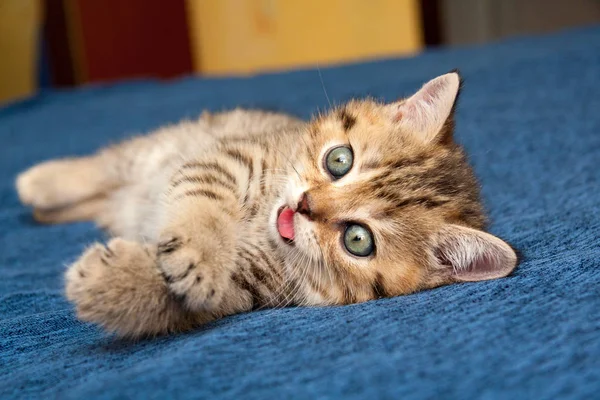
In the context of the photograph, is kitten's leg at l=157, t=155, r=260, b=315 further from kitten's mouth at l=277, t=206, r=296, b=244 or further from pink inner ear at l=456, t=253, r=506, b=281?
pink inner ear at l=456, t=253, r=506, b=281

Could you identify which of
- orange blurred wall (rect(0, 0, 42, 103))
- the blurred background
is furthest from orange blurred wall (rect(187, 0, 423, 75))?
orange blurred wall (rect(0, 0, 42, 103))

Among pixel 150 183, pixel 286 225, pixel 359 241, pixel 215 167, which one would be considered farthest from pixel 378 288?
pixel 150 183

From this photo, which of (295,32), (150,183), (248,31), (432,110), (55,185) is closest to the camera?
(432,110)

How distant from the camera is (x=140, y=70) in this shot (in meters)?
5.09

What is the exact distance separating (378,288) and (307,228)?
0.51ft

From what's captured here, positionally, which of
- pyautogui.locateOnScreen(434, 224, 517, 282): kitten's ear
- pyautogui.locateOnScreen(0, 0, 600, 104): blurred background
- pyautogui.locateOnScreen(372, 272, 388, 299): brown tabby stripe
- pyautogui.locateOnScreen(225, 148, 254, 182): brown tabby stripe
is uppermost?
pyautogui.locateOnScreen(0, 0, 600, 104): blurred background

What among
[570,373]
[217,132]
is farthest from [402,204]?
[217,132]

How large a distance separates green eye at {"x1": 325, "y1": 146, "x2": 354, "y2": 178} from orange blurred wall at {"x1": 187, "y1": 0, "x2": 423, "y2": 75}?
331 cm

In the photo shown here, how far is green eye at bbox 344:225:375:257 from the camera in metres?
1.11

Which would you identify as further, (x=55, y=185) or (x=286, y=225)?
(x=55, y=185)

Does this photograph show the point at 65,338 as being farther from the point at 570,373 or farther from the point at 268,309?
the point at 570,373

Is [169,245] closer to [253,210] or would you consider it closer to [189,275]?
[189,275]

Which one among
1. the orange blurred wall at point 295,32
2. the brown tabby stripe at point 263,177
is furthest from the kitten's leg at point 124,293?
the orange blurred wall at point 295,32

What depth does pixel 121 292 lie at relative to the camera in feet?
2.98
